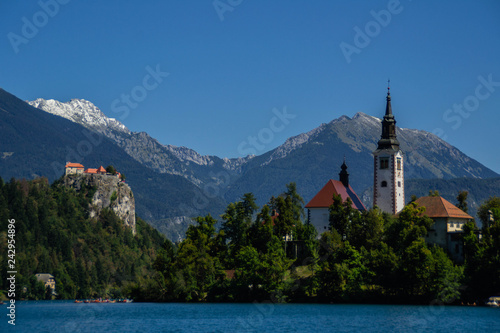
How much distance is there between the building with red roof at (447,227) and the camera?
371ft

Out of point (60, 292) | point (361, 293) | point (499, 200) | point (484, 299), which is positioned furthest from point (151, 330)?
point (60, 292)

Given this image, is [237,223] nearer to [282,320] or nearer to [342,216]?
[342,216]

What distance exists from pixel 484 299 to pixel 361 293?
1770 centimetres

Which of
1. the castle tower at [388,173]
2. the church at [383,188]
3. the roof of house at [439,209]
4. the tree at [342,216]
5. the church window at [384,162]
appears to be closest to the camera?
the roof of house at [439,209]

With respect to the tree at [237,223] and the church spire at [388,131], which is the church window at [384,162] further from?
the tree at [237,223]

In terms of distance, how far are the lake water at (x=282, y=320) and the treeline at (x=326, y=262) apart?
17.4 ft

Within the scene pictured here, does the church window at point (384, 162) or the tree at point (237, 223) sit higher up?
the church window at point (384, 162)

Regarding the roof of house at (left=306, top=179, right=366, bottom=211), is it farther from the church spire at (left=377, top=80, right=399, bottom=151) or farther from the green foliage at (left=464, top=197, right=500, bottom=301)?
the green foliage at (left=464, top=197, right=500, bottom=301)

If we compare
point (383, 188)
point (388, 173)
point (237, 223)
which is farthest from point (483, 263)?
point (237, 223)

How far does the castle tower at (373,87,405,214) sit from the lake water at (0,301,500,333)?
33314 mm

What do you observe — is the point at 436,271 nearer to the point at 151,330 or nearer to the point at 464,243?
the point at 464,243


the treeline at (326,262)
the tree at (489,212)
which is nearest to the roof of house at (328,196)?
the treeline at (326,262)

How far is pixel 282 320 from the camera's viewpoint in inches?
3327

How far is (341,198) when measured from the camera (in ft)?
410
